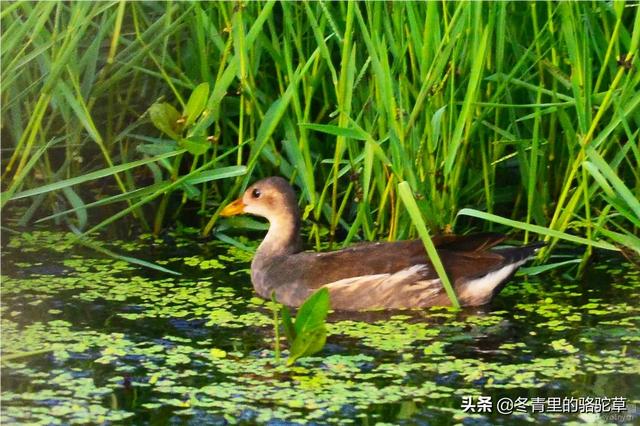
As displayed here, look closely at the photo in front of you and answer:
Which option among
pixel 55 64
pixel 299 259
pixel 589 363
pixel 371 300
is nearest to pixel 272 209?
pixel 299 259

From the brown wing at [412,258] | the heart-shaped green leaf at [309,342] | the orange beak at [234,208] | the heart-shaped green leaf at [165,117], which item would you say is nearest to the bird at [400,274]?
the brown wing at [412,258]

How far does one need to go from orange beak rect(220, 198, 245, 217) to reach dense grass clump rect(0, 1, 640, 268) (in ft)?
0.45

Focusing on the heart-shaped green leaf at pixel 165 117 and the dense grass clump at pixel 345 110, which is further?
the heart-shaped green leaf at pixel 165 117

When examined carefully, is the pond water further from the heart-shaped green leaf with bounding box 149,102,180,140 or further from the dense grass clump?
the heart-shaped green leaf with bounding box 149,102,180,140

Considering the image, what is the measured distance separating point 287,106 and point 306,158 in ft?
0.91

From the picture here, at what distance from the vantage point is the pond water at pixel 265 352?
204 inches

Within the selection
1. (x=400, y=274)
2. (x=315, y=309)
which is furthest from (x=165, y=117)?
(x=315, y=309)

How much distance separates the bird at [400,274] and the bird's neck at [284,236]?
260 mm

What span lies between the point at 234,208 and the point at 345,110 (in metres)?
0.92

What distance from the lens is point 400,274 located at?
6469 mm

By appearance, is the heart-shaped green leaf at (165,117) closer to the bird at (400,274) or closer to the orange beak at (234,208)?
the orange beak at (234,208)

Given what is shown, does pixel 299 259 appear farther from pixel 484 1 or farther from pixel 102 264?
pixel 484 1

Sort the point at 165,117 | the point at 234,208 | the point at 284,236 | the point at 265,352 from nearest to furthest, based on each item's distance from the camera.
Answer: the point at 265,352 < the point at 165,117 < the point at 284,236 < the point at 234,208

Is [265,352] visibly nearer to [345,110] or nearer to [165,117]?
[345,110]
